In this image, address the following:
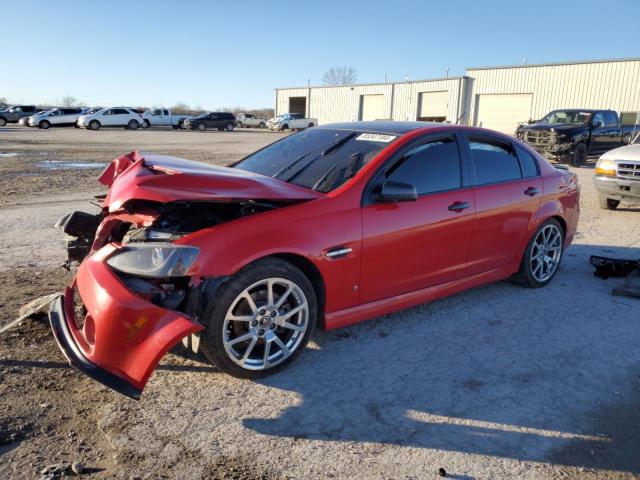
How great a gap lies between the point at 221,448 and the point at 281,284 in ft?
3.49

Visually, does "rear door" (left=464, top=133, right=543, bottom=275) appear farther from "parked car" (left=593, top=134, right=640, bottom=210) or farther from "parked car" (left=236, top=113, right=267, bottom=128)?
"parked car" (left=236, top=113, right=267, bottom=128)

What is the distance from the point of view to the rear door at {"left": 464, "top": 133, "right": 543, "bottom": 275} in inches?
180

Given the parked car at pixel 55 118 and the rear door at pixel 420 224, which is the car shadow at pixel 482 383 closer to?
the rear door at pixel 420 224

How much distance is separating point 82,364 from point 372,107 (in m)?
46.8

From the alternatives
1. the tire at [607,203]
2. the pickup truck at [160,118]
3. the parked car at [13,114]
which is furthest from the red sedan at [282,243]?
the parked car at [13,114]

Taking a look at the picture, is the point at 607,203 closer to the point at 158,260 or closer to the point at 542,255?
the point at 542,255

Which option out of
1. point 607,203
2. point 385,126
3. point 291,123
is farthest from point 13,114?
point 385,126

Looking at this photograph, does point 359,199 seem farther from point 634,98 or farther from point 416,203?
point 634,98

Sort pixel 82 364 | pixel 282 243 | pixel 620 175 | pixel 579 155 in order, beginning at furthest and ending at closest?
1. pixel 579 155
2. pixel 620 175
3. pixel 282 243
4. pixel 82 364

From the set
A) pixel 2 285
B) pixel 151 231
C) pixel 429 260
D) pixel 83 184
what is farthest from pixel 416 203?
pixel 83 184

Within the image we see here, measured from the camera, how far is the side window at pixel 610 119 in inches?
747

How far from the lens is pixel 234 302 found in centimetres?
316

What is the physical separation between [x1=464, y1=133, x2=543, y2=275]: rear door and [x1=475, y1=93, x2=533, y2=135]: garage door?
105 ft

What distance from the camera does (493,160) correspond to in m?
4.84
